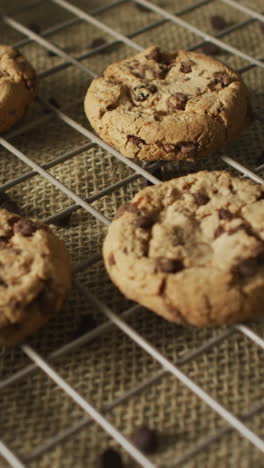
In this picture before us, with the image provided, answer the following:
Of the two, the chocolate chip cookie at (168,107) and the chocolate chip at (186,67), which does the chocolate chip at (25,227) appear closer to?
the chocolate chip cookie at (168,107)

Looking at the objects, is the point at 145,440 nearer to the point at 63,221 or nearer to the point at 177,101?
the point at 63,221

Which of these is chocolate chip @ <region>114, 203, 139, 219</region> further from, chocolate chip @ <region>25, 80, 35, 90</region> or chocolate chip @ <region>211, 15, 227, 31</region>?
chocolate chip @ <region>211, 15, 227, 31</region>

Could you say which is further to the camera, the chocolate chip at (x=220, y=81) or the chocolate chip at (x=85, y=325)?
the chocolate chip at (x=220, y=81)

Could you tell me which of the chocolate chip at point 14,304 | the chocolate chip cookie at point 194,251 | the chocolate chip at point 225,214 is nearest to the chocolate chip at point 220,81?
the chocolate chip cookie at point 194,251

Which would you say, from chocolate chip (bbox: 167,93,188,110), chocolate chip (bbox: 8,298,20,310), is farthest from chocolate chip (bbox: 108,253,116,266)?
chocolate chip (bbox: 167,93,188,110)

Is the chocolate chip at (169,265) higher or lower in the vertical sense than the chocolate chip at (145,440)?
higher

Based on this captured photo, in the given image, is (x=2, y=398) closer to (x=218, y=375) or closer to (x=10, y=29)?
(x=218, y=375)

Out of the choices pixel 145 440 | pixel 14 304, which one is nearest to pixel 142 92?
pixel 14 304
